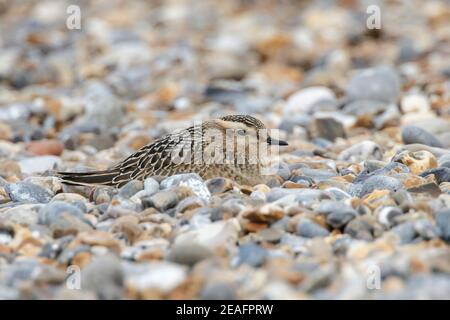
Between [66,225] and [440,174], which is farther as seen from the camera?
[440,174]

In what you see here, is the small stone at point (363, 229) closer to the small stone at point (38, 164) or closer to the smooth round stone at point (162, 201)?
the smooth round stone at point (162, 201)

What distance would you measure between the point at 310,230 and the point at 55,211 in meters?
1.65

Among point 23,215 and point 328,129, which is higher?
point 328,129

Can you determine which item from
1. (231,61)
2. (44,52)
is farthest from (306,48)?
(44,52)

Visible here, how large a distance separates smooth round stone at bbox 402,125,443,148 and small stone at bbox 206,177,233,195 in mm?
2779

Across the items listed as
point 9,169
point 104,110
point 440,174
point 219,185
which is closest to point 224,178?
point 219,185

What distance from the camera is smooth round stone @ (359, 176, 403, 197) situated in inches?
246

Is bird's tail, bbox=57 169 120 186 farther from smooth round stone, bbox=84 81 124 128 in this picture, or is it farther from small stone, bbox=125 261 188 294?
smooth round stone, bbox=84 81 124 128

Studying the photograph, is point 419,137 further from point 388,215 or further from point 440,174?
point 388,215

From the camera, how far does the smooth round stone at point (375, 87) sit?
436 inches

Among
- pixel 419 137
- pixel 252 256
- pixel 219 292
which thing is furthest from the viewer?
pixel 419 137

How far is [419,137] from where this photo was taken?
338 inches

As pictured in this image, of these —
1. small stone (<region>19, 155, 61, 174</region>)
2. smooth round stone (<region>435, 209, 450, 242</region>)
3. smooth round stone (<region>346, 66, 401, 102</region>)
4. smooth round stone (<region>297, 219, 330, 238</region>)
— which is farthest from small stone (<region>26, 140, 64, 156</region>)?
smooth round stone (<region>435, 209, 450, 242</region>)

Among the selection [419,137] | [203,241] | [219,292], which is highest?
[419,137]
